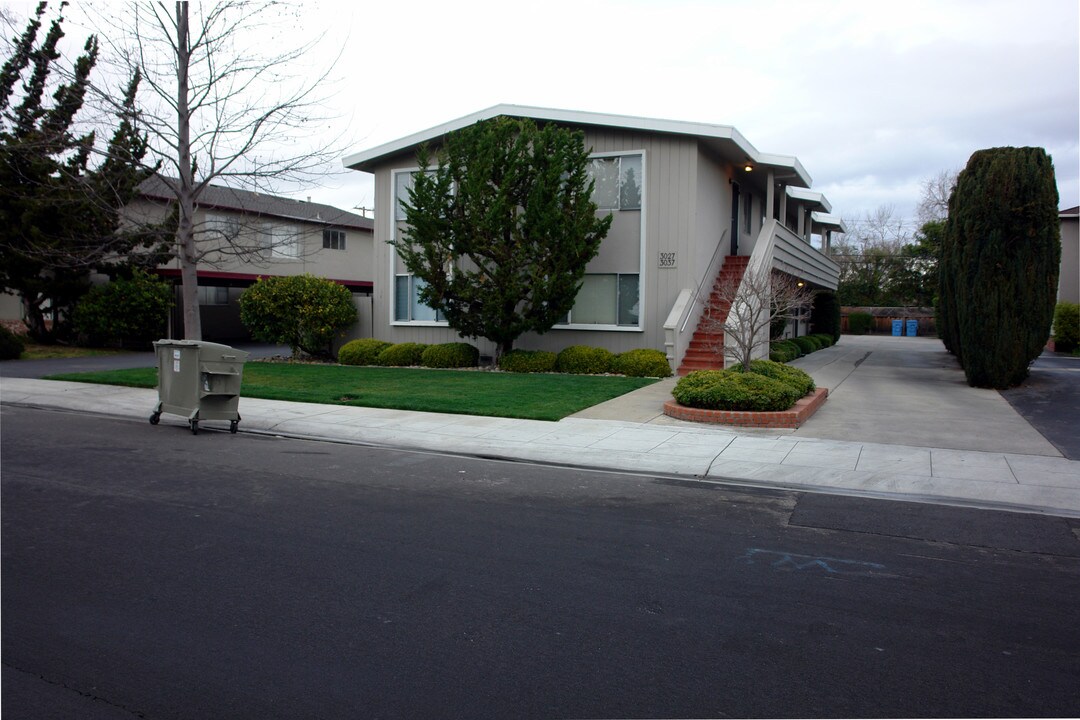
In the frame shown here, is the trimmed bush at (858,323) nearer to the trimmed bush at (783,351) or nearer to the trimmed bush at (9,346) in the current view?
the trimmed bush at (783,351)

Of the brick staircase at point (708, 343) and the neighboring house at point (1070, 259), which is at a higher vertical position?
the neighboring house at point (1070, 259)

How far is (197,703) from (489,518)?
346 centimetres

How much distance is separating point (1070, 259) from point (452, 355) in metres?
26.3

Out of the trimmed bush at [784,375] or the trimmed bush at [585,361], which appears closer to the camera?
the trimmed bush at [784,375]

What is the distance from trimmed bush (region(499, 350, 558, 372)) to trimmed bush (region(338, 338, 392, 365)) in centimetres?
404

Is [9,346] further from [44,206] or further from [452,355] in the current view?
[452,355]

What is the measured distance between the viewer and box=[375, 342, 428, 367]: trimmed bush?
68.5 feet

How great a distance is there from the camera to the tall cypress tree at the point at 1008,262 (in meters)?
15.0

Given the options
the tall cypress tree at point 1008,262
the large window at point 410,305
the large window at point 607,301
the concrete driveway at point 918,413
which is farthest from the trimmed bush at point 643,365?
the tall cypress tree at point 1008,262

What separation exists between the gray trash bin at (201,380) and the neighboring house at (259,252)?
1121 centimetres

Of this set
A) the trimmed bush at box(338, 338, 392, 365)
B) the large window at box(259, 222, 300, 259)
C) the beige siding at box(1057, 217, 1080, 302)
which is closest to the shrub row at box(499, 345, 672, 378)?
the trimmed bush at box(338, 338, 392, 365)

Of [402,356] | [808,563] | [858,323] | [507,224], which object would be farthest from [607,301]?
[858,323]

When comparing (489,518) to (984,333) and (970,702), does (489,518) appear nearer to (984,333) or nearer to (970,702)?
(970,702)

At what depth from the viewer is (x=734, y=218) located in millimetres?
23016
